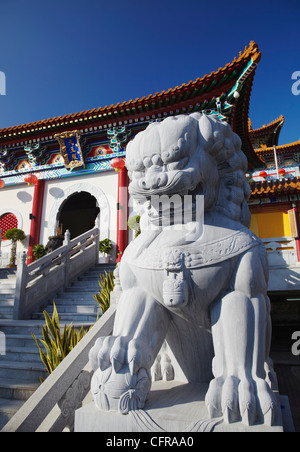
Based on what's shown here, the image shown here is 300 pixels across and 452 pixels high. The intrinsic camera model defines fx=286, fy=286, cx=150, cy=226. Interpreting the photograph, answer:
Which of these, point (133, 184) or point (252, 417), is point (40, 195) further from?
point (252, 417)

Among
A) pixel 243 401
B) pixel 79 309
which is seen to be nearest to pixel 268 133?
pixel 79 309

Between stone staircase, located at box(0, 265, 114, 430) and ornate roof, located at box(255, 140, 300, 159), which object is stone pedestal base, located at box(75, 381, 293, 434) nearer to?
stone staircase, located at box(0, 265, 114, 430)

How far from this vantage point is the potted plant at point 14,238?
8.95m

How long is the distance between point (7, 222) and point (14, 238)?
1.20 metres

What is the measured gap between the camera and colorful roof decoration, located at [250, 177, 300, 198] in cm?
745

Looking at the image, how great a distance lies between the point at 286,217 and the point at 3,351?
7.14 meters

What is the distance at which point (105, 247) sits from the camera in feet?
26.2

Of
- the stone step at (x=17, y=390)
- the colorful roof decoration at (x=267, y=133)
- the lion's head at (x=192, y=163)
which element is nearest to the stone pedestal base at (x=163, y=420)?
the lion's head at (x=192, y=163)

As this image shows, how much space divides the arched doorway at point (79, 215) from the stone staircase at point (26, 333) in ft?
25.1

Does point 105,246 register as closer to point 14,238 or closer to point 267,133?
point 14,238

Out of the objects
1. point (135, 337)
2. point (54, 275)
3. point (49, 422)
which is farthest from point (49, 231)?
point (135, 337)

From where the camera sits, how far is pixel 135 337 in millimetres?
1316

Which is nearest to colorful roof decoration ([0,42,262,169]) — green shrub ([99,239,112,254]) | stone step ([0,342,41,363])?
green shrub ([99,239,112,254])

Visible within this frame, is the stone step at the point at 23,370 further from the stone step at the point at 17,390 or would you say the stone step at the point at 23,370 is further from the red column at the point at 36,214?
the red column at the point at 36,214
